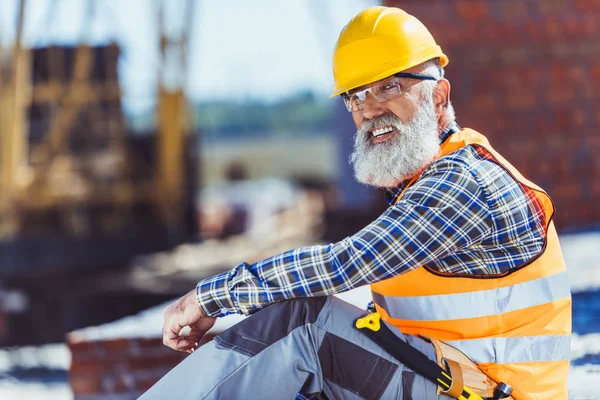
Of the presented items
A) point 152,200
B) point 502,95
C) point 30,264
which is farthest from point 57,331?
point 502,95

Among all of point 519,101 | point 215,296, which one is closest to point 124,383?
point 215,296

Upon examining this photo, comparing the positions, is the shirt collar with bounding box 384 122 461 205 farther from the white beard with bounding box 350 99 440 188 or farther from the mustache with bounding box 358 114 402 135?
the mustache with bounding box 358 114 402 135

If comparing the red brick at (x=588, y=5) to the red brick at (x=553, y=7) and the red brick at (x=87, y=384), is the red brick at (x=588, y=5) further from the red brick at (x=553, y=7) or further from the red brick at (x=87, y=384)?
the red brick at (x=87, y=384)

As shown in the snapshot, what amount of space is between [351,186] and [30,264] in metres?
4.95

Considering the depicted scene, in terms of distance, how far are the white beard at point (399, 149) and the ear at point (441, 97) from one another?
36 mm

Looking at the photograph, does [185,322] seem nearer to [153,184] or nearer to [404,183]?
[404,183]

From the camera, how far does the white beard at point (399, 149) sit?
2111 millimetres

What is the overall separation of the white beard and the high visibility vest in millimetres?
112

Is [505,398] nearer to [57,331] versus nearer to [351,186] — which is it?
[57,331]

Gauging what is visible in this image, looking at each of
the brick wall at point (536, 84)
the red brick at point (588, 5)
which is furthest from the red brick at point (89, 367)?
the red brick at point (588, 5)

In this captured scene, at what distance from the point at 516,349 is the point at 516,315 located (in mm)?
93

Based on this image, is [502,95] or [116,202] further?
[116,202]

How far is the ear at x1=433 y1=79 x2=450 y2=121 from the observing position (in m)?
2.23

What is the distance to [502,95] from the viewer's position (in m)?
5.93
